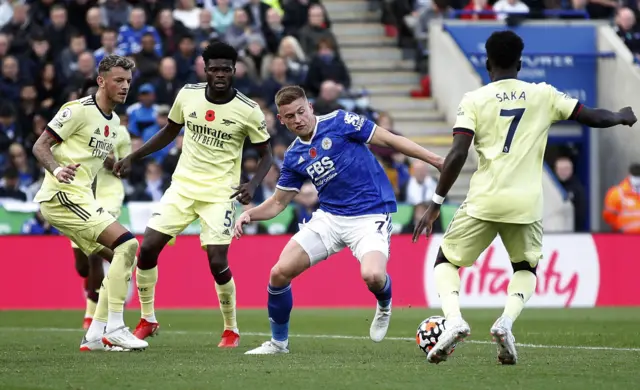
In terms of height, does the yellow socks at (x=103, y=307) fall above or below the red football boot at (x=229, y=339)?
above

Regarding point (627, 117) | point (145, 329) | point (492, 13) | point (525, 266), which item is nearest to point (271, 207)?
point (145, 329)

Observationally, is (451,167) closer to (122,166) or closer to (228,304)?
(228,304)

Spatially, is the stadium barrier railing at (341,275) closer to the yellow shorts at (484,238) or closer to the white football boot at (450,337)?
the yellow shorts at (484,238)

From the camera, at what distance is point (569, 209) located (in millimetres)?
21562

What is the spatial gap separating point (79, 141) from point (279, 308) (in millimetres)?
2367

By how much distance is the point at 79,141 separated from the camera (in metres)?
11.3

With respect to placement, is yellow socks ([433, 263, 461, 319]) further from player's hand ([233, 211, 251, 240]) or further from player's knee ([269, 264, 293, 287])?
player's hand ([233, 211, 251, 240])

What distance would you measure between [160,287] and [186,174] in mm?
Answer: 6573

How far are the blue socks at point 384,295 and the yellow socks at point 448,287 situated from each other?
41.6 inches

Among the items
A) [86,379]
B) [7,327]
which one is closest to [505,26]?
[7,327]

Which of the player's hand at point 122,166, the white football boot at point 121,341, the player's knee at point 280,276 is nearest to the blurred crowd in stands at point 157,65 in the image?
the player's hand at point 122,166

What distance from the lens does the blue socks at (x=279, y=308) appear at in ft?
34.9

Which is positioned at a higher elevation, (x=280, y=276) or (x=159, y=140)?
(x=159, y=140)

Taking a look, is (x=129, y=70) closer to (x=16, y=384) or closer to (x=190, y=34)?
(x=16, y=384)
